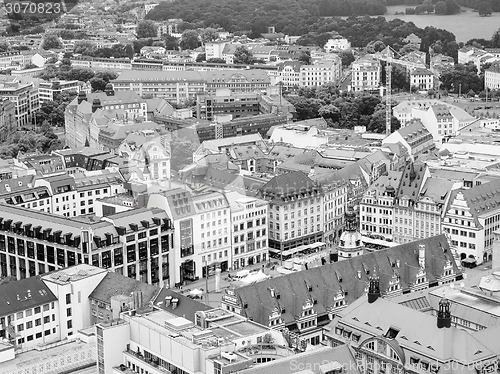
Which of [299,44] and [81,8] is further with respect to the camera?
[81,8]

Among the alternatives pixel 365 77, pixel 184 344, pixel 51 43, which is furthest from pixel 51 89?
pixel 184 344

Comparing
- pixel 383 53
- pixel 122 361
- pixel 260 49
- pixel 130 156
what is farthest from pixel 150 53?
pixel 122 361

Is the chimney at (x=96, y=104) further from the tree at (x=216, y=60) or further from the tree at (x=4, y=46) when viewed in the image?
the tree at (x=4, y=46)

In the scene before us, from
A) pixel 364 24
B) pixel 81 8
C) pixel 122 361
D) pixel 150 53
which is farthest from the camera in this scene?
pixel 81 8

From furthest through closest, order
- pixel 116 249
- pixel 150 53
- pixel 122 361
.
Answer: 1. pixel 150 53
2. pixel 116 249
3. pixel 122 361

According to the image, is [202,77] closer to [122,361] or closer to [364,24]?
[364,24]

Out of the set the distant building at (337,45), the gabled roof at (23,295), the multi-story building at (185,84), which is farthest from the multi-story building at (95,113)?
the distant building at (337,45)
